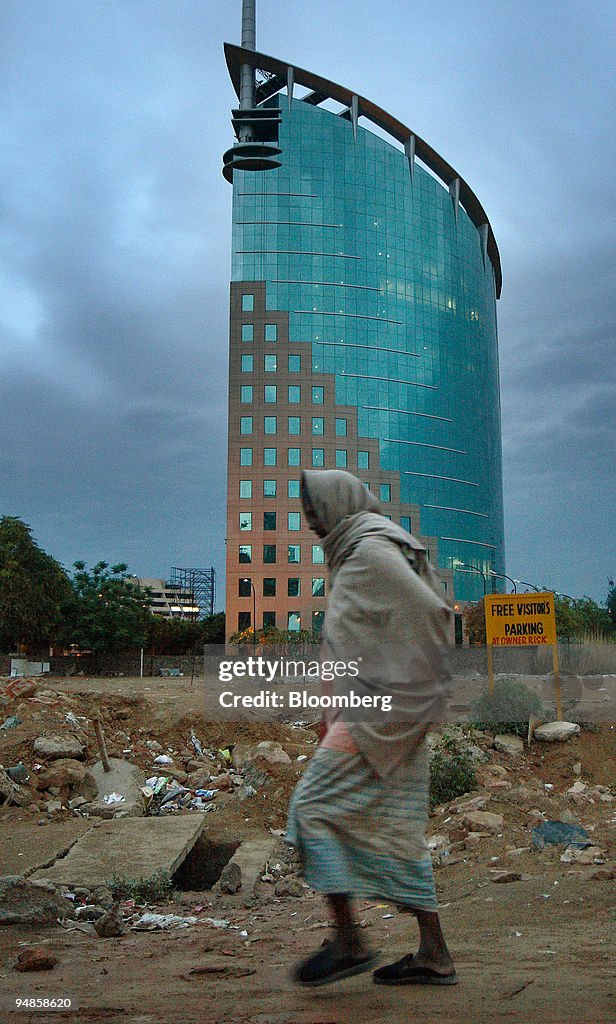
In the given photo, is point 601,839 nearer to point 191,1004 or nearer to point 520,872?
point 520,872

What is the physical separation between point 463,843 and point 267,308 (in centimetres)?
6725

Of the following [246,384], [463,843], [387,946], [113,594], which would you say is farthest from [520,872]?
[246,384]

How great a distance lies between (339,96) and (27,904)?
81.9 metres

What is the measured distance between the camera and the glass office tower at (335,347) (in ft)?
228

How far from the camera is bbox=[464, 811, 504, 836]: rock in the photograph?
7703mm

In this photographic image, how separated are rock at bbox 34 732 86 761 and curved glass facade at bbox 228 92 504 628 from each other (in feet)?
185

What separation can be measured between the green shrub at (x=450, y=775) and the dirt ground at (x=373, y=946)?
417 millimetres

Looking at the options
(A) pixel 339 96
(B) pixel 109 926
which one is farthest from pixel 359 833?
(A) pixel 339 96

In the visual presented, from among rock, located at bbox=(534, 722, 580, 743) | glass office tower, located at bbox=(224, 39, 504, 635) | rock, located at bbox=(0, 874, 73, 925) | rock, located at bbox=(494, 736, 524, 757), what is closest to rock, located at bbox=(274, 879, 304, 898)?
rock, located at bbox=(0, 874, 73, 925)

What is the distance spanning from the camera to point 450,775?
364 inches

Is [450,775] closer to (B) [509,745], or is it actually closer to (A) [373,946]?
(B) [509,745]

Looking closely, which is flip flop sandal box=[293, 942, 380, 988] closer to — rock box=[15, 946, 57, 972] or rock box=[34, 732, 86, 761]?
rock box=[15, 946, 57, 972]

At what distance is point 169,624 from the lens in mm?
75688

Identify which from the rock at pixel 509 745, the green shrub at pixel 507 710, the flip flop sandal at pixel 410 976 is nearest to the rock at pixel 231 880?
the flip flop sandal at pixel 410 976
